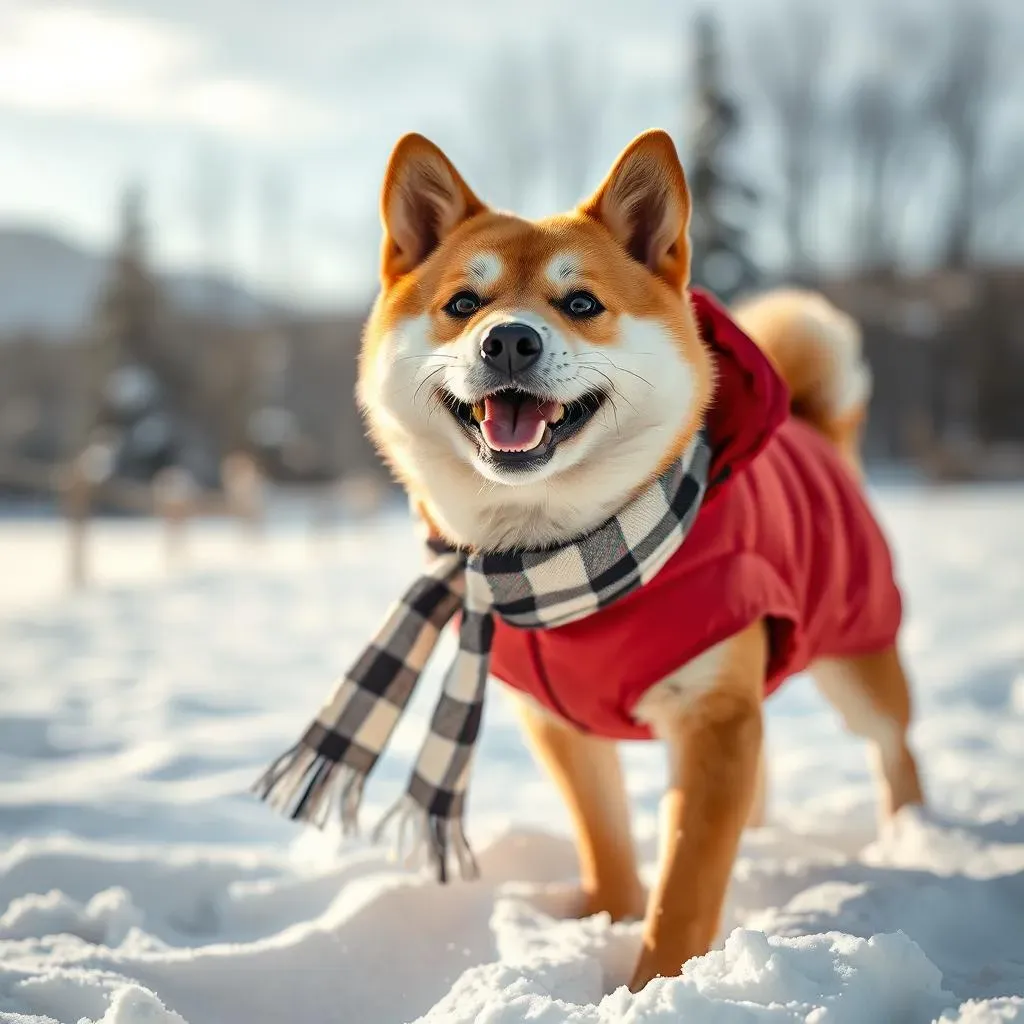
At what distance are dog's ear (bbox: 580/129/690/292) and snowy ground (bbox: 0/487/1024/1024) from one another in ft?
3.92

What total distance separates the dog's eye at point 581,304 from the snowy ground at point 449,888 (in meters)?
1.05

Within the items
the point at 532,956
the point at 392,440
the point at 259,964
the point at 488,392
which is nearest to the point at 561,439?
the point at 488,392

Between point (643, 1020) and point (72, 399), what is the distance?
27.9 meters

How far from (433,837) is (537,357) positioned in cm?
97

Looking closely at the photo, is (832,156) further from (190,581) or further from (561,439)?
(561,439)

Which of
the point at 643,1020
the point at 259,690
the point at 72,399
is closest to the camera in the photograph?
the point at 643,1020

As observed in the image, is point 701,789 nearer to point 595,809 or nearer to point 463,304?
point 595,809

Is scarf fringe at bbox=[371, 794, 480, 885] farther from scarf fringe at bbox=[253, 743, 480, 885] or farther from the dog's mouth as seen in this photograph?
the dog's mouth

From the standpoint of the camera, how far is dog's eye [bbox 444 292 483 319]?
1717 mm

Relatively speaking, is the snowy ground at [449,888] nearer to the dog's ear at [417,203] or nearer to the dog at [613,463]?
the dog at [613,463]

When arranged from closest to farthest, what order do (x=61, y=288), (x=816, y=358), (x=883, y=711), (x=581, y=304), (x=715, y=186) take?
(x=581, y=304)
(x=883, y=711)
(x=816, y=358)
(x=715, y=186)
(x=61, y=288)

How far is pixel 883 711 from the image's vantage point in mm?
2170

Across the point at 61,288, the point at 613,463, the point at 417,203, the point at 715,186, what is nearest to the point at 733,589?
the point at 613,463

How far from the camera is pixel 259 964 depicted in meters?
1.65
